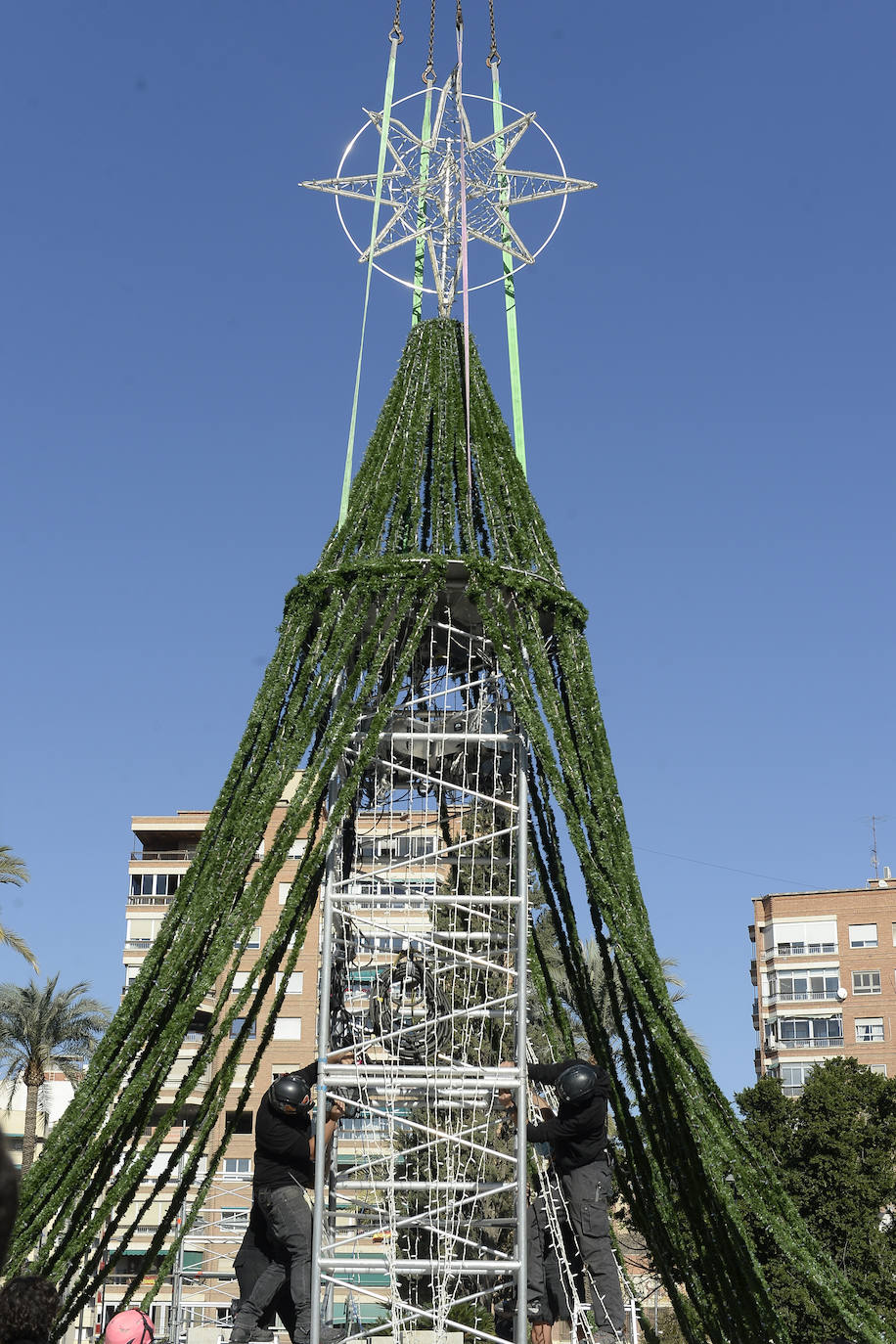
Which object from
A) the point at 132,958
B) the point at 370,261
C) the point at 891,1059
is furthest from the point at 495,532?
the point at 891,1059

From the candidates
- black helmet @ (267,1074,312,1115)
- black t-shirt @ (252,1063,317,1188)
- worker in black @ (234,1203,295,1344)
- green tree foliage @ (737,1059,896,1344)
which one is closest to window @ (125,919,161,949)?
green tree foliage @ (737,1059,896,1344)

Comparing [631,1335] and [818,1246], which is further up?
[818,1246]

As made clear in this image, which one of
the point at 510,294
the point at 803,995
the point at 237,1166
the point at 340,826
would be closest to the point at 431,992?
the point at 340,826

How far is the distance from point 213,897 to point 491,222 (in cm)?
683

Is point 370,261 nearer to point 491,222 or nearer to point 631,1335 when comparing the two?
point 491,222

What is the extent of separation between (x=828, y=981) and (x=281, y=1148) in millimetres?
36744

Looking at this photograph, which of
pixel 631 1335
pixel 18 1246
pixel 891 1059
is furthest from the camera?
pixel 891 1059

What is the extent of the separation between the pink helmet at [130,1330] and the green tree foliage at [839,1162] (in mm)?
24916

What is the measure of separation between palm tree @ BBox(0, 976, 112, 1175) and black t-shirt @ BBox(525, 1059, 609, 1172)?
80.0 feet

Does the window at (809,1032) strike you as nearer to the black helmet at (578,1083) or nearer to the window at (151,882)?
the window at (151,882)

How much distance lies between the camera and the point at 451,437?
12523 millimetres

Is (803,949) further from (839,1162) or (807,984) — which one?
(839,1162)

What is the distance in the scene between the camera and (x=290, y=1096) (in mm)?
10055

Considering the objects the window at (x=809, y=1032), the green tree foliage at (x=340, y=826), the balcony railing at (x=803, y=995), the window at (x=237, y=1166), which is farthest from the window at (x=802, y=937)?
the green tree foliage at (x=340, y=826)
